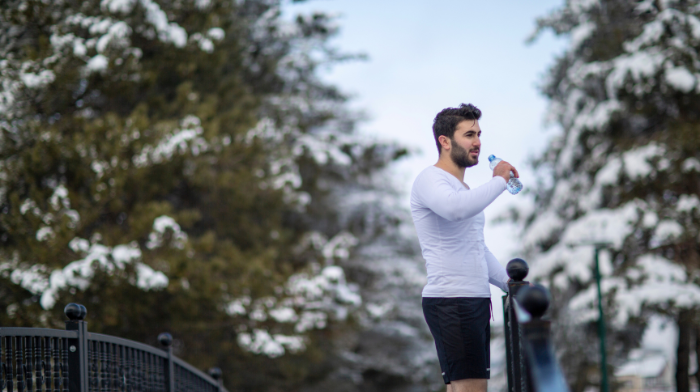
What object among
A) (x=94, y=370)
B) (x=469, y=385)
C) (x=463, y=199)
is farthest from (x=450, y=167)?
(x=94, y=370)

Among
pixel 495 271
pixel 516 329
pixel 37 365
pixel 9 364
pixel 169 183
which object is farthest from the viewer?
pixel 169 183

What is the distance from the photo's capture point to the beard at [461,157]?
3.09 meters

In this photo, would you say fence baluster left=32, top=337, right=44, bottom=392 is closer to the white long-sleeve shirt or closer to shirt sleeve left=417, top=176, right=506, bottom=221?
the white long-sleeve shirt

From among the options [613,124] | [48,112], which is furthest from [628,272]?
[48,112]

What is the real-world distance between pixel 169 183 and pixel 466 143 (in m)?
10.1

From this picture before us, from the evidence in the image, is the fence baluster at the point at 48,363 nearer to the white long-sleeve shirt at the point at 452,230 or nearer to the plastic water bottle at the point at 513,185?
the white long-sleeve shirt at the point at 452,230

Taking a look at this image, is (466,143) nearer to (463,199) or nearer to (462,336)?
(463,199)

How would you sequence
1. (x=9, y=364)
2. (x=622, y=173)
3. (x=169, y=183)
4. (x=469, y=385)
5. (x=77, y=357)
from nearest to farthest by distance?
(x=469, y=385)
(x=9, y=364)
(x=77, y=357)
(x=169, y=183)
(x=622, y=173)

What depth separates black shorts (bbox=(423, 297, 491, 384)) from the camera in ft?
9.51

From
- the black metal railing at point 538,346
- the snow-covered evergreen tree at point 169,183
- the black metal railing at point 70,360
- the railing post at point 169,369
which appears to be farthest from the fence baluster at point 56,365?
the snow-covered evergreen tree at point 169,183

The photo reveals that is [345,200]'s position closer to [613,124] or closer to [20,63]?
[613,124]

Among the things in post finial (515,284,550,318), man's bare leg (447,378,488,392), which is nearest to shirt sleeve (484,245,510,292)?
man's bare leg (447,378,488,392)

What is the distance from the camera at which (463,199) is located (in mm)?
2811

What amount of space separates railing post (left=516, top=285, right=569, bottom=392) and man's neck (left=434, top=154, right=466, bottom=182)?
3.72 feet
